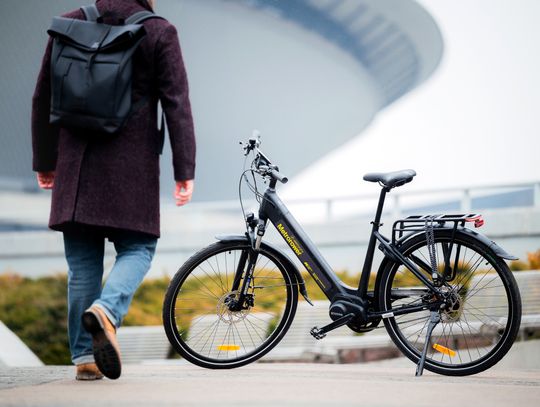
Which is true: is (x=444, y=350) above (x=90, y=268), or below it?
below

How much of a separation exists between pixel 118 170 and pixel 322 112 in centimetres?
2161

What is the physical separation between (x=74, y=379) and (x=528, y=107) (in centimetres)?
1016

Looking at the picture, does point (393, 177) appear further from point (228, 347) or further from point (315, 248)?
point (228, 347)

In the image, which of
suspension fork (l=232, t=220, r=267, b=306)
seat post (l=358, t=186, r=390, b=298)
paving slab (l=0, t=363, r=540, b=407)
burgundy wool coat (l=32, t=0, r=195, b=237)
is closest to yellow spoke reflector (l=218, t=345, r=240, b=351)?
paving slab (l=0, t=363, r=540, b=407)

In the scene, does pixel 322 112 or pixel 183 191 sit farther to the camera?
pixel 322 112

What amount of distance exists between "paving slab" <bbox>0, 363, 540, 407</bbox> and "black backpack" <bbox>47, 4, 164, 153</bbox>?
1.17 metres

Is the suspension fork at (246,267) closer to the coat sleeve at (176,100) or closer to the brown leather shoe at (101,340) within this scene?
the coat sleeve at (176,100)

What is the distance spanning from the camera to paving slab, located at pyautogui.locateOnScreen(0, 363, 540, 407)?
3.10 metres

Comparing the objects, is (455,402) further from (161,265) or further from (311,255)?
(161,265)

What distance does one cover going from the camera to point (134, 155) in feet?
12.8

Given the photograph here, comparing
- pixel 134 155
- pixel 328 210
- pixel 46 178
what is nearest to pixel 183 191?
pixel 134 155

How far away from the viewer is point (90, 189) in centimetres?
387

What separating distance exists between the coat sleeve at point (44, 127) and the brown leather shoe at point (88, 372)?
976mm

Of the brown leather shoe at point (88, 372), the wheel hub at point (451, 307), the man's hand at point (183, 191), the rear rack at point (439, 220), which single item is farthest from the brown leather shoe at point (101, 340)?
the wheel hub at point (451, 307)
